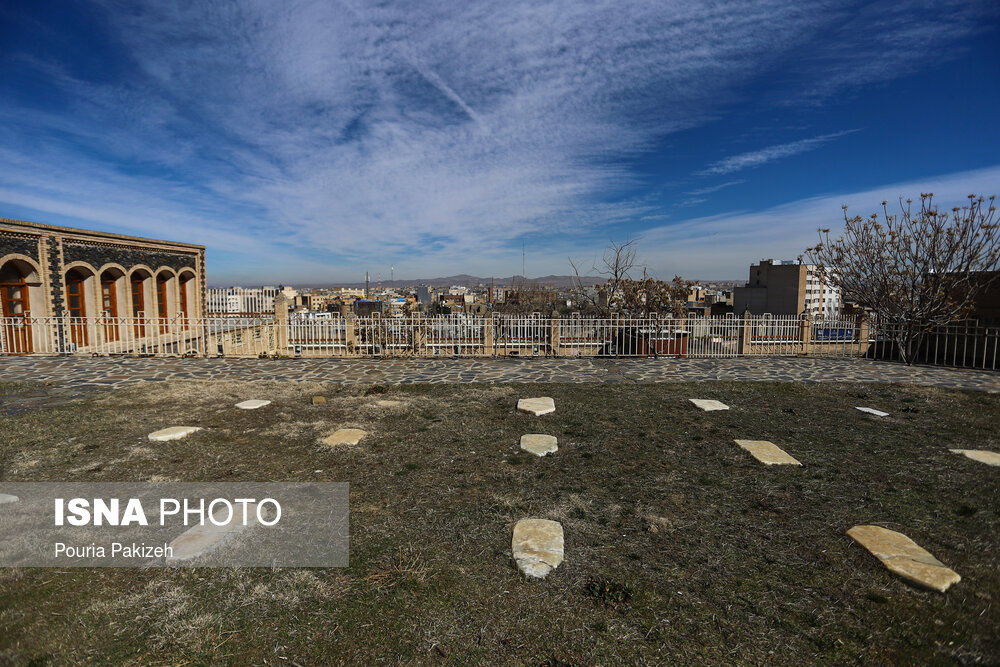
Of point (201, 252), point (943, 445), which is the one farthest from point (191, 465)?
point (201, 252)

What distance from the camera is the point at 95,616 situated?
7.64 ft

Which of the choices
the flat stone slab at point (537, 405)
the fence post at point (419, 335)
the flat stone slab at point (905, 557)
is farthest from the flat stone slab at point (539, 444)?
the fence post at point (419, 335)

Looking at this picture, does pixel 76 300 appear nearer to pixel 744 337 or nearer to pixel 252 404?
pixel 252 404

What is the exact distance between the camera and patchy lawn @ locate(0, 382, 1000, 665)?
7.17ft

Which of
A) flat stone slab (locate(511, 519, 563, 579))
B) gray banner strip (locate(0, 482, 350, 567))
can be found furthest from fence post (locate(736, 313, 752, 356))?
gray banner strip (locate(0, 482, 350, 567))

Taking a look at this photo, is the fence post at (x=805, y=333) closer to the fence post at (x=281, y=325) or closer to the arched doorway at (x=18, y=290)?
the fence post at (x=281, y=325)

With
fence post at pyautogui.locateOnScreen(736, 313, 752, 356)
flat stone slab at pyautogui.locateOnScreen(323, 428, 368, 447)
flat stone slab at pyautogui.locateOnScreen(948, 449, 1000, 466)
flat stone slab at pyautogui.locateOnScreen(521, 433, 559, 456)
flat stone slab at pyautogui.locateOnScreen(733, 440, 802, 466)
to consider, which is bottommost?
flat stone slab at pyautogui.locateOnScreen(948, 449, 1000, 466)

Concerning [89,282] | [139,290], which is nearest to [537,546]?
[89,282]

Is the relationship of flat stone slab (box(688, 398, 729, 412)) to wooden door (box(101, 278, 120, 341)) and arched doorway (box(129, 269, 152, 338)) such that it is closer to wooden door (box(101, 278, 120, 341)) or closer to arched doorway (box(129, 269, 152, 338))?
wooden door (box(101, 278, 120, 341))

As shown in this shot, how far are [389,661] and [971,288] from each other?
1540 cm

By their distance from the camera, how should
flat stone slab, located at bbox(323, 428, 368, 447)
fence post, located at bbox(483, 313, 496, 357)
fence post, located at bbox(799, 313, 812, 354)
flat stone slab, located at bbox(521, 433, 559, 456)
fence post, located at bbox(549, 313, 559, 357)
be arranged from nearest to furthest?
flat stone slab, located at bbox(521, 433, 559, 456) < flat stone slab, located at bbox(323, 428, 368, 447) < fence post, located at bbox(483, 313, 496, 357) < fence post, located at bbox(549, 313, 559, 357) < fence post, located at bbox(799, 313, 812, 354)

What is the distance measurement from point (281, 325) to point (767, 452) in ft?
37.9

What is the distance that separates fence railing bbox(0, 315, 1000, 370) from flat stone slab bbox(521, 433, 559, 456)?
23.5 feet

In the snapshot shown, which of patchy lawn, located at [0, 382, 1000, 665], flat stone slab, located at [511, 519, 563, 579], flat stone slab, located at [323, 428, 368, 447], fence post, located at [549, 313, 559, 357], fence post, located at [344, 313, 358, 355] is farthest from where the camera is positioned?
fence post, located at [549, 313, 559, 357]
